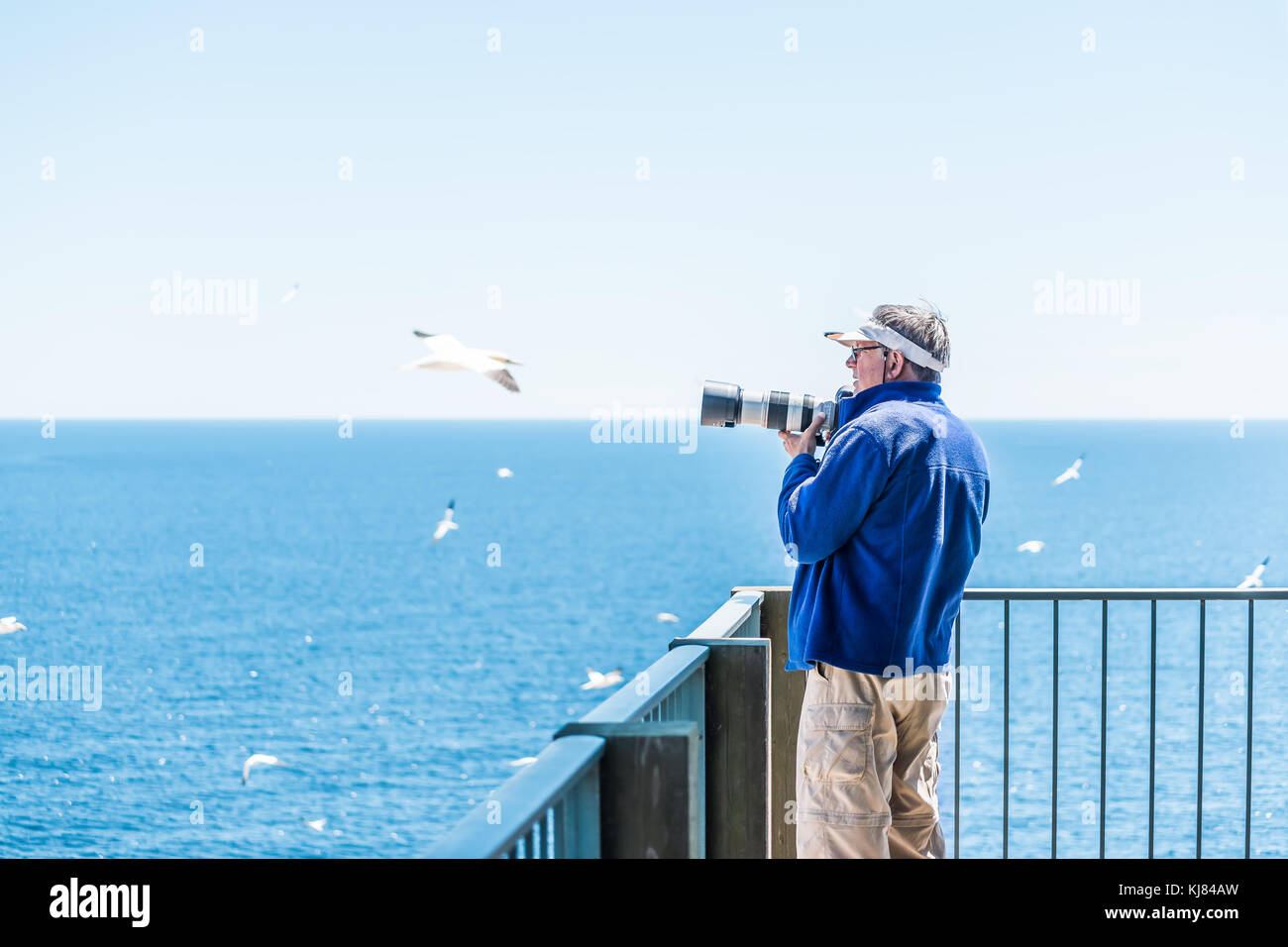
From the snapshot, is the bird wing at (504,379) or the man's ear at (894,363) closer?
the man's ear at (894,363)

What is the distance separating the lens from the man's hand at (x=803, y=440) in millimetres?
2656

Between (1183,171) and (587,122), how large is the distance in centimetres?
3083

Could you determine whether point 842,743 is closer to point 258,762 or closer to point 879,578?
point 879,578

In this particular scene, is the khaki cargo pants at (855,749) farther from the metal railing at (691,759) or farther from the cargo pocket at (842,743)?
the metal railing at (691,759)

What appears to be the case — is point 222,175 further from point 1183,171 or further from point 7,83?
point 1183,171

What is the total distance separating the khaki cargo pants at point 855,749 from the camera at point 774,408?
21.9 inches

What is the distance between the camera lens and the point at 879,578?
246 cm

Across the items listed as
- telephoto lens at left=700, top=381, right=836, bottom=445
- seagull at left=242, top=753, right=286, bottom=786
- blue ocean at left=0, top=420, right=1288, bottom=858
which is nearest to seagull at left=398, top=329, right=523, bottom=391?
telephoto lens at left=700, top=381, right=836, bottom=445

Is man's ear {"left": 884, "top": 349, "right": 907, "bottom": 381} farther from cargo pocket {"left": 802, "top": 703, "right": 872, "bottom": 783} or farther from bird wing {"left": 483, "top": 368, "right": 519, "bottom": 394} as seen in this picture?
bird wing {"left": 483, "top": 368, "right": 519, "bottom": 394}

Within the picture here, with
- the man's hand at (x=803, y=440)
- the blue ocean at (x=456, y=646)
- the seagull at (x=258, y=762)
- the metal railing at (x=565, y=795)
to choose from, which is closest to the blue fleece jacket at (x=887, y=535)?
the man's hand at (x=803, y=440)

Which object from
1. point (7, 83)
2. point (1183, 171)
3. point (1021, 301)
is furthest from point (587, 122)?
point (7, 83)

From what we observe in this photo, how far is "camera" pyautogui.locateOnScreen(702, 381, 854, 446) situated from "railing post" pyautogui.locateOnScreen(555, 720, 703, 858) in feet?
3.74
